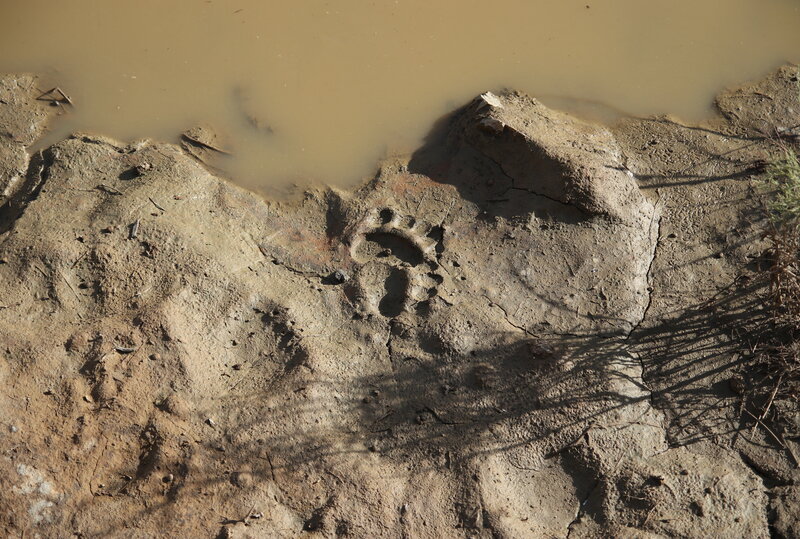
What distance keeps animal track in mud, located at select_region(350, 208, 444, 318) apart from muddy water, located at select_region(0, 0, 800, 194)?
56 centimetres

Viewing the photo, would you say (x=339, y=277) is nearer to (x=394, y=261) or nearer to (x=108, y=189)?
(x=394, y=261)

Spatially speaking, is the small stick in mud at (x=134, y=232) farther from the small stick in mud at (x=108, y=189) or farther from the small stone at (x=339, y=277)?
the small stone at (x=339, y=277)

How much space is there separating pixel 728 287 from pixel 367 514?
225 centimetres

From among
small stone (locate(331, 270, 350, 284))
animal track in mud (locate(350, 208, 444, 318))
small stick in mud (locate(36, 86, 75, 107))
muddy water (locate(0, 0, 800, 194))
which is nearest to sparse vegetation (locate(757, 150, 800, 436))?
muddy water (locate(0, 0, 800, 194))

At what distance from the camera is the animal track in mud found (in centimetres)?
376

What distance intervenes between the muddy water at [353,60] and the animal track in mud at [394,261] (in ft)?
1.84

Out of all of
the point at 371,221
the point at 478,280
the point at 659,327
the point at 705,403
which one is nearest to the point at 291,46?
the point at 371,221

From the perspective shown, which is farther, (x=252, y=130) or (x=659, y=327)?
(x=252, y=130)

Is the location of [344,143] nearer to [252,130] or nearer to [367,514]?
[252,130]

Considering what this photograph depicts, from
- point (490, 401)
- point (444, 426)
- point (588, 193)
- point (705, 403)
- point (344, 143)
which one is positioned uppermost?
point (588, 193)

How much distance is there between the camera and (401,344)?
359 cm

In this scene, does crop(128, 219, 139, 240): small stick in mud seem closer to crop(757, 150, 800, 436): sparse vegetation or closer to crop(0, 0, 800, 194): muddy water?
crop(0, 0, 800, 194): muddy water

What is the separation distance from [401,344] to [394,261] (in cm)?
54

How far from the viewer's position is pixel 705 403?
359 cm
